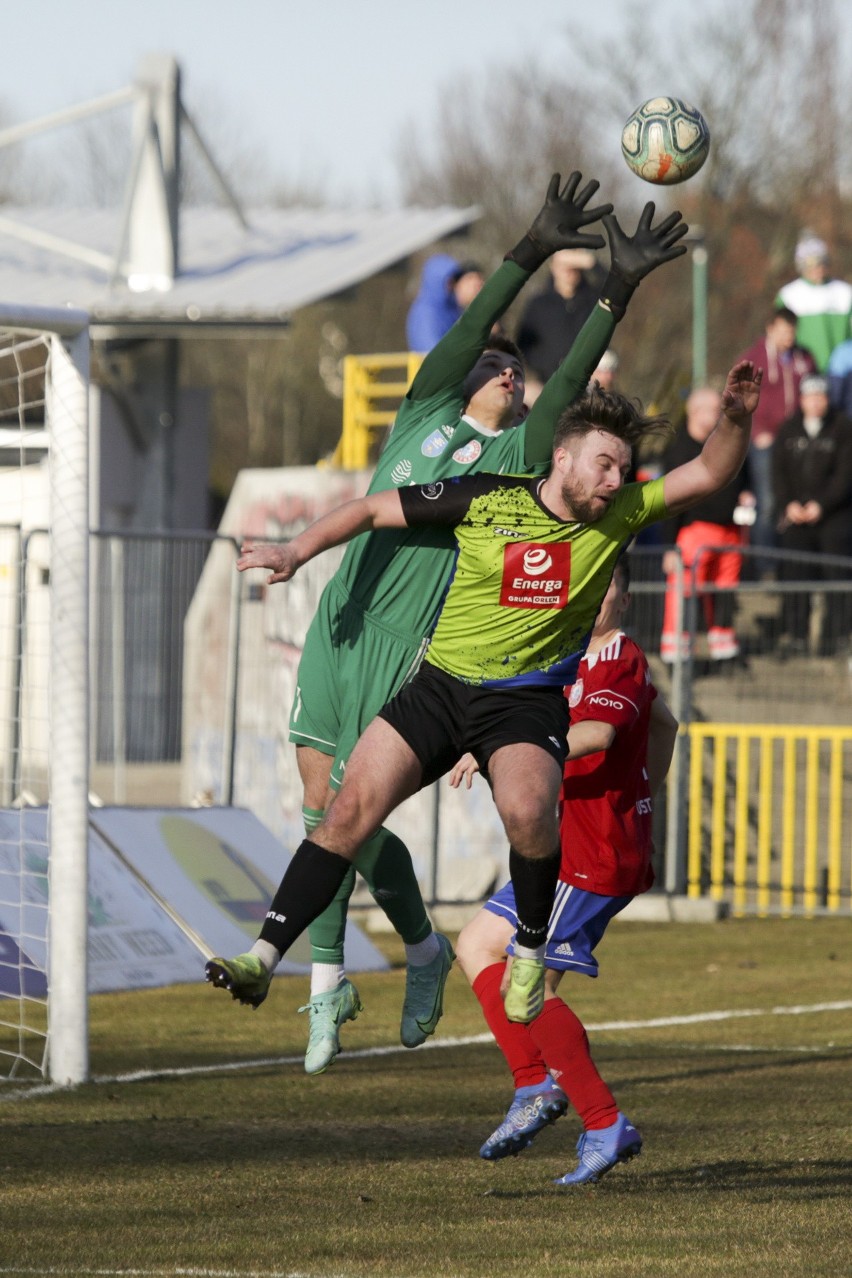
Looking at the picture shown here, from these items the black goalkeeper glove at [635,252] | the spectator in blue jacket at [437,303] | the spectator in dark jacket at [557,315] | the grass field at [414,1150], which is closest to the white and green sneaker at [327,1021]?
the grass field at [414,1150]

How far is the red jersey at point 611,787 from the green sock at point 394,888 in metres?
0.56

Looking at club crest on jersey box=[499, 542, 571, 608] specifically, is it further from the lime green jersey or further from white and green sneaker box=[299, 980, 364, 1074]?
white and green sneaker box=[299, 980, 364, 1074]

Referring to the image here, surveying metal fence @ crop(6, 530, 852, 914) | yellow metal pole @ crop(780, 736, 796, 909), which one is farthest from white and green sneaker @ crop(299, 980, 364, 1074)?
yellow metal pole @ crop(780, 736, 796, 909)

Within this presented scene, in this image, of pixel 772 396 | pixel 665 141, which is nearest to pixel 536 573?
Result: pixel 665 141

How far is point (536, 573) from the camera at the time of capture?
6.63 metres

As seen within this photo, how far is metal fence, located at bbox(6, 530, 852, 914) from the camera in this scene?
48.9 ft

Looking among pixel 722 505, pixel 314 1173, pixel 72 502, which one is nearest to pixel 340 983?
pixel 314 1173

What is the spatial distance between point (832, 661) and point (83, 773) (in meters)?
9.35

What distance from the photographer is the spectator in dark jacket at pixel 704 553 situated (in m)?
15.7

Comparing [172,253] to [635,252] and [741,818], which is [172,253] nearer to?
[741,818]

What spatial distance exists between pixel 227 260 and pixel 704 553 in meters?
11.5

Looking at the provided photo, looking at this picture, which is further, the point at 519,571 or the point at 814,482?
the point at 814,482

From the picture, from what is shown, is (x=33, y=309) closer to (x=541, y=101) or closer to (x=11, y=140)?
(x=11, y=140)

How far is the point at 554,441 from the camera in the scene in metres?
6.84
